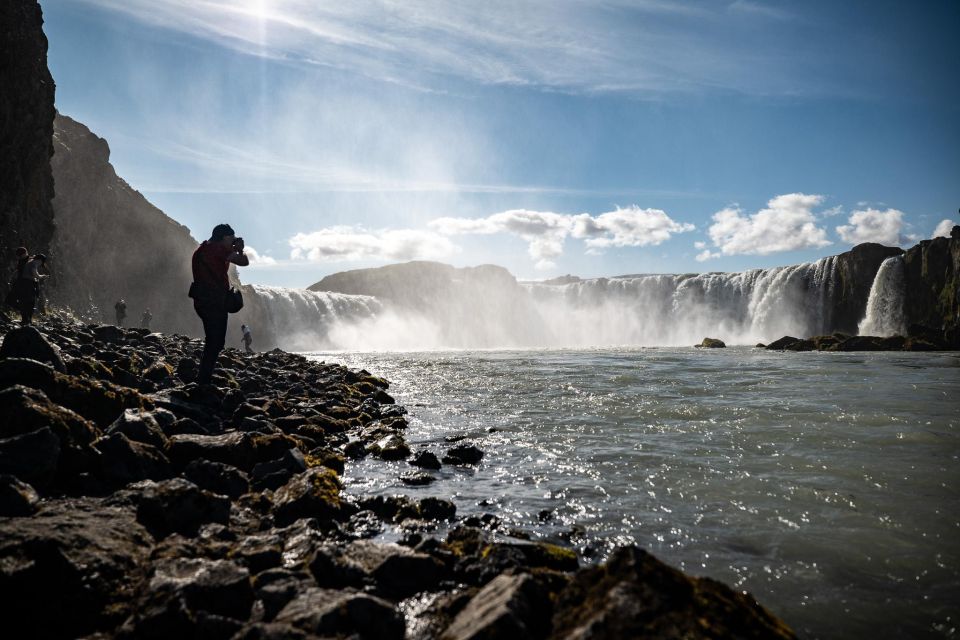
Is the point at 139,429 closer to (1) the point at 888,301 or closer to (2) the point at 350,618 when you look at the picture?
(2) the point at 350,618

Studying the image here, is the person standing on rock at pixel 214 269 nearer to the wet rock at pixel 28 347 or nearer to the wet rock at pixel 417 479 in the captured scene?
the wet rock at pixel 28 347

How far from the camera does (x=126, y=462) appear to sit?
17.7 feet

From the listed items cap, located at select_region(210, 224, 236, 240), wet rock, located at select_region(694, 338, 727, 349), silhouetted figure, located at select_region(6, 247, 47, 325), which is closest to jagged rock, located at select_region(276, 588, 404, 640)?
cap, located at select_region(210, 224, 236, 240)

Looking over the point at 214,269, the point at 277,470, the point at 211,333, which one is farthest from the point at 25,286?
the point at 277,470

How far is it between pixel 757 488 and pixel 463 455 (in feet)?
14.9

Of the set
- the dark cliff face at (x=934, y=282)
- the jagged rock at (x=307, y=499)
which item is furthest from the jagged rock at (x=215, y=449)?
the dark cliff face at (x=934, y=282)

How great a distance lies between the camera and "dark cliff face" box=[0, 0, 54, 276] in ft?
86.3

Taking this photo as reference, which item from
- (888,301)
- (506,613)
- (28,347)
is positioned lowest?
(506,613)

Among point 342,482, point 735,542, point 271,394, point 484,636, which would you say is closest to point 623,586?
point 484,636

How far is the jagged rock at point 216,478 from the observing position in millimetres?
5855

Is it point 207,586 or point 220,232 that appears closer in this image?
point 207,586

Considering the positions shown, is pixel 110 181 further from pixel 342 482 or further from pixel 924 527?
pixel 924 527

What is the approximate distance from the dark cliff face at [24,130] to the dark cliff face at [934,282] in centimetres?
7611

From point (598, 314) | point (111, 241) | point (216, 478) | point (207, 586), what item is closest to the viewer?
point (207, 586)
